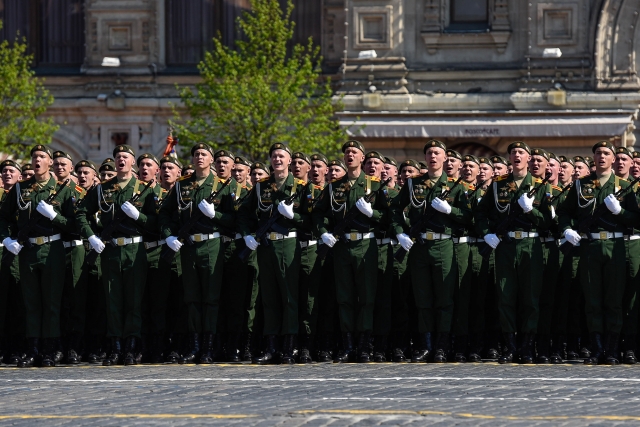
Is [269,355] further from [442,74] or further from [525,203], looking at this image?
[442,74]

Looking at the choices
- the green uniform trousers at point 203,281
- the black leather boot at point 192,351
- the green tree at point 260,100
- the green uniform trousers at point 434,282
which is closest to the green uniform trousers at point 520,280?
the green uniform trousers at point 434,282

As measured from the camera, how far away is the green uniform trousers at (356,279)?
1482cm

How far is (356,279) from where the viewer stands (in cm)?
1488

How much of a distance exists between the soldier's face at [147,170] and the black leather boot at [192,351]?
57.8 inches

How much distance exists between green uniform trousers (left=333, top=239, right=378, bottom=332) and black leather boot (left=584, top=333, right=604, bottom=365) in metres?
1.85

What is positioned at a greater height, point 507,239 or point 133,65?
point 133,65

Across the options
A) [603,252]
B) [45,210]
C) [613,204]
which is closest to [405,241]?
[603,252]

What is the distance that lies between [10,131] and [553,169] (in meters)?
13.5

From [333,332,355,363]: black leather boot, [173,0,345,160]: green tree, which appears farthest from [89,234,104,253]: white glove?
[173,0,345,160]: green tree

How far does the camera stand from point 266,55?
27562mm

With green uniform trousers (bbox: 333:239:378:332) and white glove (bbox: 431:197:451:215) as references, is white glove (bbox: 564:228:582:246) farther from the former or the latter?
green uniform trousers (bbox: 333:239:378:332)

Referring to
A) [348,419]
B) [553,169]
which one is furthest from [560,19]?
[348,419]

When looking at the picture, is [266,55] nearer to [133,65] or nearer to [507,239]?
[133,65]

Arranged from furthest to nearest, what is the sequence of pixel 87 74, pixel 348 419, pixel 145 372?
pixel 87 74, pixel 145 372, pixel 348 419
